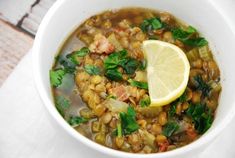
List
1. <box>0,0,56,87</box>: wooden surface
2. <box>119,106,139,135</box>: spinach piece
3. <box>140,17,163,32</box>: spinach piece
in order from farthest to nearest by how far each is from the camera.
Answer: <box>0,0,56,87</box>: wooden surface → <box>140,17,163,32</box>: spinach piece → <box>119,106,139,135</box>: spinach piece

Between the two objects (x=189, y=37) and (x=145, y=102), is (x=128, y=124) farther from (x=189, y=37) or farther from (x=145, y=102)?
(x=189, y=37)

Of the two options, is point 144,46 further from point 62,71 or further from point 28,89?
point 28,89

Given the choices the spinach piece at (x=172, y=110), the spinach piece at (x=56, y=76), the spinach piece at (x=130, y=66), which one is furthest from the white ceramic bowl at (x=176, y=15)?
the spinach piece at (x=130, y=66)

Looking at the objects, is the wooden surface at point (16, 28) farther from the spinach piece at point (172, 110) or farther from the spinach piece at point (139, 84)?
the spinach piece at point (172, 110)

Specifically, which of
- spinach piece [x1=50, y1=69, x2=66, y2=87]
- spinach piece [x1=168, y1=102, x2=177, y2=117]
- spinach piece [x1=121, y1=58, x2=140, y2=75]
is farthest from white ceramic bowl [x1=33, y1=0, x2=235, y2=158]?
spinach piece [x1=121, y1=58, x2=140, y2=75]

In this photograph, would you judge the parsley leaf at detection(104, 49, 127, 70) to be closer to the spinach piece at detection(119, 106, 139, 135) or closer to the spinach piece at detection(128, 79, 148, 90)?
the spinach piece at detection(128, 79, 148, 90)

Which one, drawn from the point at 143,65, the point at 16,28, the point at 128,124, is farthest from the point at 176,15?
the point at 16,28
